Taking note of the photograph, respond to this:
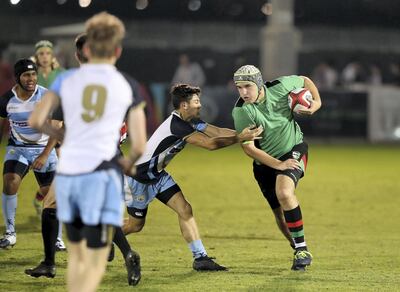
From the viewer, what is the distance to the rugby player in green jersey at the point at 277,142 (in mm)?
9180

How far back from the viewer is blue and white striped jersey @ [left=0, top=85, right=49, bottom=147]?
1011cm

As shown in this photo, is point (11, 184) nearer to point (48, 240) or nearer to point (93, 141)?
point (48, 240)

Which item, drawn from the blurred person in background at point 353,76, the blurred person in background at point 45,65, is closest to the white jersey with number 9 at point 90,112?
the blurred person in background at point 45,65

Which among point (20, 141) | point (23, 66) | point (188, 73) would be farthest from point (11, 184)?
point (188, 73)

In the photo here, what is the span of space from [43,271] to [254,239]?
11.3ft

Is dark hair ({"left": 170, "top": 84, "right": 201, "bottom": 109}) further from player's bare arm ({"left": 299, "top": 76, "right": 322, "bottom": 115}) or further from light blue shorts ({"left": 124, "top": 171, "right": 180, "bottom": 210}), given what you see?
player's bare arm ({"left": 299, "top": 76, "right": 322, "bottom": 115})

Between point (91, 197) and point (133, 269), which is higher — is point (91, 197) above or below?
above

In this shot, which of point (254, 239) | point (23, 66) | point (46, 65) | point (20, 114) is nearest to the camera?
point (23, 66)

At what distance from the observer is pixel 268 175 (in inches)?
383

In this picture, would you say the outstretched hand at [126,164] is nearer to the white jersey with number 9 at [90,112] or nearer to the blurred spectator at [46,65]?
the white jersey with number 9 at [90,112]

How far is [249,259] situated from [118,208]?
146 inches

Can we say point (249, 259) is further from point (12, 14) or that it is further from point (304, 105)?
point (12, 14)

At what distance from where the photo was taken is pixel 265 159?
364 inches

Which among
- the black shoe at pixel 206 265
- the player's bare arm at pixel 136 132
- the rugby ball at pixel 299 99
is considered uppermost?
the rugby ball at pixel 299 99
